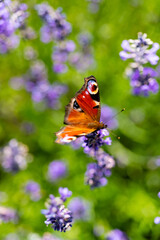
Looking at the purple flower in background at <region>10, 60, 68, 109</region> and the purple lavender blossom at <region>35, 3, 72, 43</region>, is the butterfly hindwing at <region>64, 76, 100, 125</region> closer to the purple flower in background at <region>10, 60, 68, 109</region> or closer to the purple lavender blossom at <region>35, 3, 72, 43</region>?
the purple lavender blossom at <region>35, 3, 72, 43</region>

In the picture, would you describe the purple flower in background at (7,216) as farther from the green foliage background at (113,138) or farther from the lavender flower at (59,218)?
the lavender flower at (59,218)

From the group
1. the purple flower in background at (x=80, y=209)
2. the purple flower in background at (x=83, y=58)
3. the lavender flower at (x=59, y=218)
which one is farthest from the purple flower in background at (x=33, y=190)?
the purple flower in background at (x=83, y=58)

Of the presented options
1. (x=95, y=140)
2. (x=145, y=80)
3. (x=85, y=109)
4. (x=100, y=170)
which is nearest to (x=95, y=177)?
(x=100, y=170)

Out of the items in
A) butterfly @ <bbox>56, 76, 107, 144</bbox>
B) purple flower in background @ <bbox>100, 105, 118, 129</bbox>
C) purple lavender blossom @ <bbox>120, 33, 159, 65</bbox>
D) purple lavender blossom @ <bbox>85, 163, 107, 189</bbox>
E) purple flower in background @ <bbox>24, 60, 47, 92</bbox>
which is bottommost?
purple lavender blossom @ <bbox>85, 163, 107, 189</bbox>

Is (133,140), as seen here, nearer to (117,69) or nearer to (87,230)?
(117,69)

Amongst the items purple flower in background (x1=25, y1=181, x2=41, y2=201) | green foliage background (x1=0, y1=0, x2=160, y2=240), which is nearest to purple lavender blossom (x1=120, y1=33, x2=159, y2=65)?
green foliage background (x1=0, y1=0, x2=160, y2=240)

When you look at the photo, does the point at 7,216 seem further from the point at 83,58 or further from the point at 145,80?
the point at 83,58
